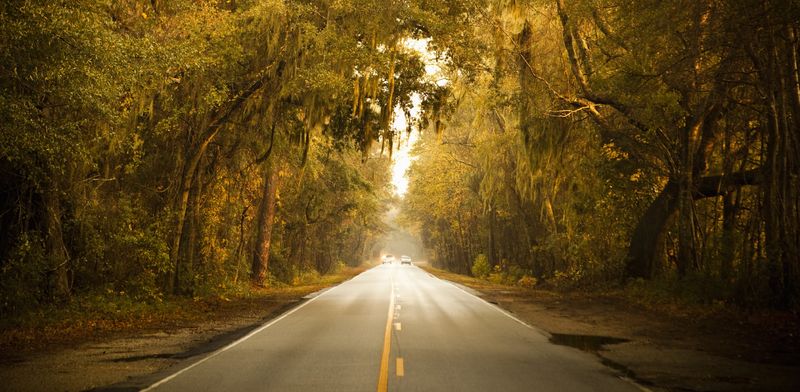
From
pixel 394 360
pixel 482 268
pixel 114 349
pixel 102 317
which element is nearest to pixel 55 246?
pixel 102 317

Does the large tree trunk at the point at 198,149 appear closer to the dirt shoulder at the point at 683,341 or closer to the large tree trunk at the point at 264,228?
the large tree trunk at the point at 264,228

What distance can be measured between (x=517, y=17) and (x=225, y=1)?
9.47m

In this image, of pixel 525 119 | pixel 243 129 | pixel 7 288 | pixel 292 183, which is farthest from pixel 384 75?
pixel 292 183

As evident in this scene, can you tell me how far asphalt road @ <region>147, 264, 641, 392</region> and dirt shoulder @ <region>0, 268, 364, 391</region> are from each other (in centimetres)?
72

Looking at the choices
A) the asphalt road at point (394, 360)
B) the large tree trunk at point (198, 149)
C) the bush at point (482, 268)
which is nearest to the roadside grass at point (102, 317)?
the large tree trunk at point (198, 149)

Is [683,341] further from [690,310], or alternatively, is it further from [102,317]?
[102,317]

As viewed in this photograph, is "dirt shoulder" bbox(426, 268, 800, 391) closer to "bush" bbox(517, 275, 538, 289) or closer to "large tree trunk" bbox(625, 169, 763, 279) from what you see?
"large tree trunk" bbox(625, 169, 763, 279)

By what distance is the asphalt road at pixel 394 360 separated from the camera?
8.76 meters

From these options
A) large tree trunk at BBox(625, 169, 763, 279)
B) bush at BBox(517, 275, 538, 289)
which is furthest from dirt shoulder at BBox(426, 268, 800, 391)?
bush at BBox(517, 275, 538, 289)

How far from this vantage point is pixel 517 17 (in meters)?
21.1

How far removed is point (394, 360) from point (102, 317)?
9664 mm

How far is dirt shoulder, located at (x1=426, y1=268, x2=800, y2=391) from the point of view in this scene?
9.59 meters

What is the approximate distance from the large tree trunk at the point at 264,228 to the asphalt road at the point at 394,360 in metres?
15.1

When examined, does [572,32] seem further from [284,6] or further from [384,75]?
[284,6]
